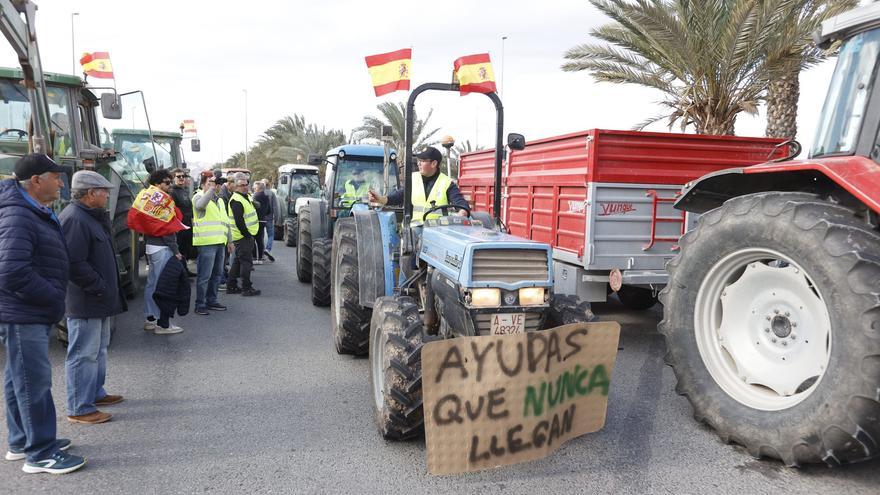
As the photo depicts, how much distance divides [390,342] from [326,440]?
2.80ft

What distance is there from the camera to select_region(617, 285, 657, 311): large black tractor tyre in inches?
288

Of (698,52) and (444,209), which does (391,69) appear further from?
(698,52)

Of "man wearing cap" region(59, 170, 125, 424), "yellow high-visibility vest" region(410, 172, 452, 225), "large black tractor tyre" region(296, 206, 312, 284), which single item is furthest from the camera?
"large black tractor tyre" region(296, 206, 312, 284)

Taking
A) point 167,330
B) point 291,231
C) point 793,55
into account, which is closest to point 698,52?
point 793,55

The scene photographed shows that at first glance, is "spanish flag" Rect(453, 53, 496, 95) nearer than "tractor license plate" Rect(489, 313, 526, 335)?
No

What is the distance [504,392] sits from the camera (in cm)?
320

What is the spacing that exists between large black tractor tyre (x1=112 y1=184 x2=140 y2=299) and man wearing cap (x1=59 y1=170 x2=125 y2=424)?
3.16m

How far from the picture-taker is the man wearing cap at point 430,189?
15.2ft

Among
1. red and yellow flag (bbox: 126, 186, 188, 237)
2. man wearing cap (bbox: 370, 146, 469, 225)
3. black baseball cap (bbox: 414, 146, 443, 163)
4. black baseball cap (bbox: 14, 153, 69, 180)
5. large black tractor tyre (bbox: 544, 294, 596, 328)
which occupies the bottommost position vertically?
large black tractor tyre (bbox: 544, 294, 596, 328)

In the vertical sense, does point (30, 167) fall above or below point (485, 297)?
above

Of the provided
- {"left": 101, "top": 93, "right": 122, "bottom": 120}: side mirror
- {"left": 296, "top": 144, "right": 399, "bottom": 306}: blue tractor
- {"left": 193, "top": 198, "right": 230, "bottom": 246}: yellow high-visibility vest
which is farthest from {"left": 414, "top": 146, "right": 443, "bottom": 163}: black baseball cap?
{"left": 101, "top": 93, "right": 122, "bottom": 120}: side mirror

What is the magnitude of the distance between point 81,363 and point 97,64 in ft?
24.6

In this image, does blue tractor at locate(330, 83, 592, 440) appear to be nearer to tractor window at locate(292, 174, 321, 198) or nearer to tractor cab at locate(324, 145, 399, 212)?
tractor cab at locate(324, 145, 399, 212)

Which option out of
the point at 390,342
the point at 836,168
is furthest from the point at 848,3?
the point at 390,342
